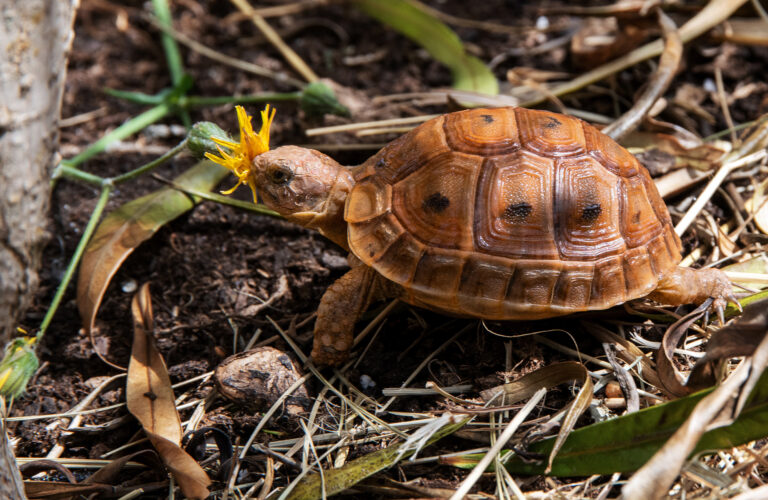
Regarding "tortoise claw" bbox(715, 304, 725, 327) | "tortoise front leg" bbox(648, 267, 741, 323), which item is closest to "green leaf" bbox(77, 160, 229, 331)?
"tortoise front leg" bbox(648, 267, 741, 323)

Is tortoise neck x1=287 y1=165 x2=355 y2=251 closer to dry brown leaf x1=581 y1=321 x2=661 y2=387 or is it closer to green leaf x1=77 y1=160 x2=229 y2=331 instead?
green leaf x1=77 y1=160 x2=229 y2=331

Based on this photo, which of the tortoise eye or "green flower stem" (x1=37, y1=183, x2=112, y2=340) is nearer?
the tortoise eye

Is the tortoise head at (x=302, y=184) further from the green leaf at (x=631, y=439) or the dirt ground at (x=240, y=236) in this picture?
the green leaf at (x=631, y=439)

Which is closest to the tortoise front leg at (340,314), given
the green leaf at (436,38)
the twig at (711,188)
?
the twig at (711,188)

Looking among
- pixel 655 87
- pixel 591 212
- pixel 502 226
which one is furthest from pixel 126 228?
pixel 655 87

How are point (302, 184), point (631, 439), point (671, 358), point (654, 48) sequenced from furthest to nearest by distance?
point (654, 48), point (302, 184), point (671, 358), point (631, 439)

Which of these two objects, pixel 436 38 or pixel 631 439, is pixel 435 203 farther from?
pixel 436 38
